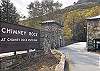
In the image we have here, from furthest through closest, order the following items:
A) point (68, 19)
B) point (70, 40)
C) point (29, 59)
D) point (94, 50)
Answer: point (68, 19) < point (70, 40) < point (94, 50) < point (29, 59)

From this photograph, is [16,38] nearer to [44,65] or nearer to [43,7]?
[44,65]

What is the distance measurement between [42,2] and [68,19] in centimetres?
2343

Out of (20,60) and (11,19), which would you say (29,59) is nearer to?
(20,60)

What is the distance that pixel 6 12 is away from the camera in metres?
52.7

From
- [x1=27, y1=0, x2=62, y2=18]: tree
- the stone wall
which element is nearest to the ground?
the stone wall

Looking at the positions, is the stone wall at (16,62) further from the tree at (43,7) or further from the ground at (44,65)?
the tree at (43,7)

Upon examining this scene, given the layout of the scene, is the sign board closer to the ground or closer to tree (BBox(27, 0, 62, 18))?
the ground

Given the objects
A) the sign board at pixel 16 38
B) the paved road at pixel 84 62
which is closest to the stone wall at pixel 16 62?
the sign board at pixel 16 38

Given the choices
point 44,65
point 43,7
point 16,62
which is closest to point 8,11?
point 43,7

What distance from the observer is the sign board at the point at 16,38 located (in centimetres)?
1073

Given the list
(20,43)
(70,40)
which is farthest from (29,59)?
(70,40)

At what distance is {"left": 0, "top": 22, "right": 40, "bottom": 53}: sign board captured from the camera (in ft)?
35.2

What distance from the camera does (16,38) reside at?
12266mm

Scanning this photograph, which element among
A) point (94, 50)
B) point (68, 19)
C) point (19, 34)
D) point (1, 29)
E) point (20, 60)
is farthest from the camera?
point (68, 19)
